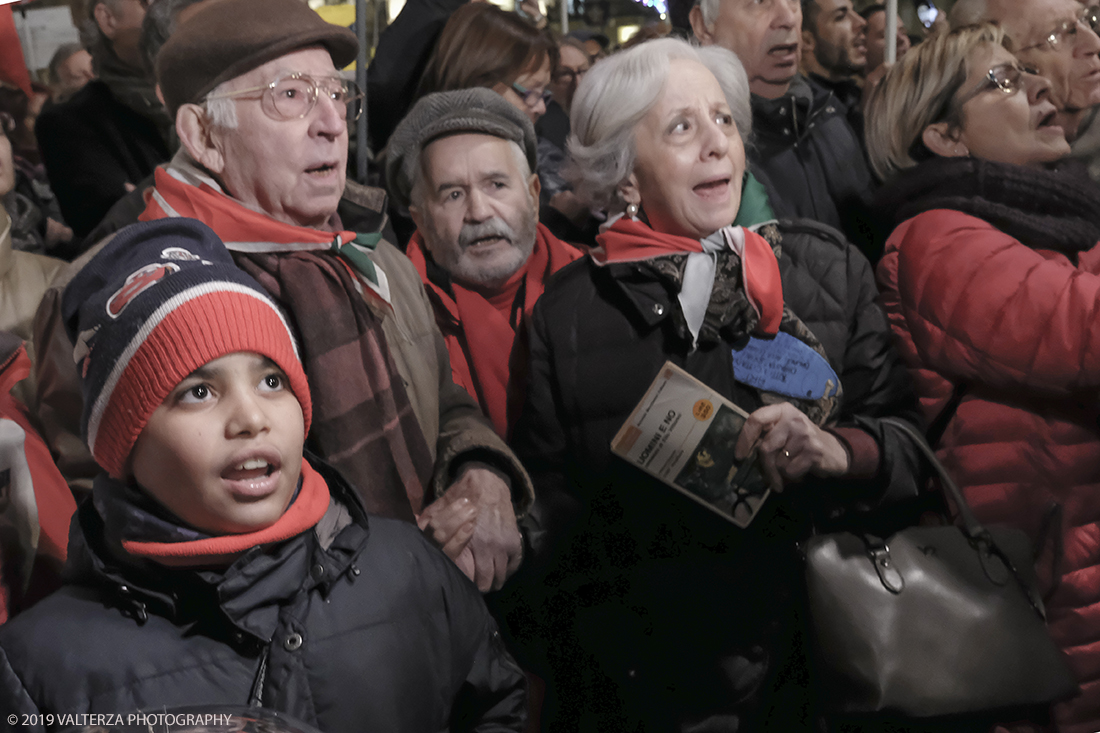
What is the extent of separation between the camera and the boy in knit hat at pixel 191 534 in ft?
4.25

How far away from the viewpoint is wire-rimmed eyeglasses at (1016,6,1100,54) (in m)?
2.02

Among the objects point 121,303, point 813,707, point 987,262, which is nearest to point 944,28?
point 987,262

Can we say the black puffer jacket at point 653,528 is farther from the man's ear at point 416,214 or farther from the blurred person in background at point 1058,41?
the blurred person in background at point 1058,41

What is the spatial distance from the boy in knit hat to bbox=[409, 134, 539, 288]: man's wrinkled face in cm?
49

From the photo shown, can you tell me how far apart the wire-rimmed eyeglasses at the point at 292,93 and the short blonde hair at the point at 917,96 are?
108 cm

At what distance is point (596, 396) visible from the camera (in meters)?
1.84

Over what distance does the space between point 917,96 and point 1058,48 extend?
1.11ft

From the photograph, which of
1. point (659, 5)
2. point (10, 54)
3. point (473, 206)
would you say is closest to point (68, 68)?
point (10, 54)

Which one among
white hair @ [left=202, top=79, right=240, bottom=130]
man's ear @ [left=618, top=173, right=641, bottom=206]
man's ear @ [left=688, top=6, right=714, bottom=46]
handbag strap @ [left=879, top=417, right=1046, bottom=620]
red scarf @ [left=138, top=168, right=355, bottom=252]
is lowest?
handbag strap @ [left=879, top=417, right=1046, bottom=620]

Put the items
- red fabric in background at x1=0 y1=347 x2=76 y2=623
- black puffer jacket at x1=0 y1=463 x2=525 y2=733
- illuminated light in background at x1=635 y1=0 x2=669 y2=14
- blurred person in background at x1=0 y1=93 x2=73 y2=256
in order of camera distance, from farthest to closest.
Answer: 1. illuminated light in background at x1=635 y1=0 x2=669 y2=14
2. blurred person in background at x1=0 y1=93 x2=73 y2=256
3. red fabric in background at x1=0 y1=347 x2=76 y2=623
4. black puffer jacket at x1=0 y1=463 x2=525 y2=733

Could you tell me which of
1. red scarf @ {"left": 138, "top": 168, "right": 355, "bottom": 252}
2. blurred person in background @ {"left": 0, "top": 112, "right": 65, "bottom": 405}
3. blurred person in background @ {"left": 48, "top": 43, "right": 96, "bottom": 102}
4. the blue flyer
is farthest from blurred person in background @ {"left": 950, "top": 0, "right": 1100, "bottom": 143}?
blurred person in background @ {"left": 0, "top": 112, "right": 65, "bottom": 405}

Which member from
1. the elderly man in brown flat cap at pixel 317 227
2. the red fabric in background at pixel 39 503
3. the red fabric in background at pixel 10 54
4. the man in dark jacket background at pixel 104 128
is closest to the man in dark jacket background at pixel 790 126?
the elderly man in brown flat cap at pixel 317 227

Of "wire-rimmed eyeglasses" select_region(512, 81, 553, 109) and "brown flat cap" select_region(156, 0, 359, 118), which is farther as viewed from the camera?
"wire-rimmed eyeglasses" select_region(512, 81, 553, 109)

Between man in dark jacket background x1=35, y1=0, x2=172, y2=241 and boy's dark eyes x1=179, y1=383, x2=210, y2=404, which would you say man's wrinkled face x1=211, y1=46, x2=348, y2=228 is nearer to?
man in dark jacket background x1=35, y1=0, x2=172, y2=241
